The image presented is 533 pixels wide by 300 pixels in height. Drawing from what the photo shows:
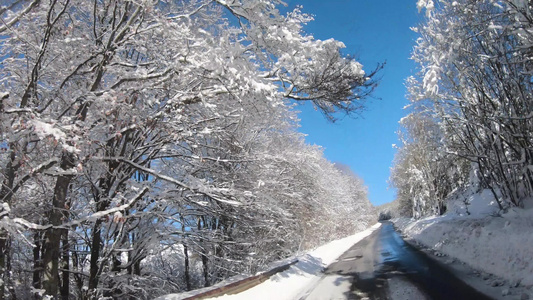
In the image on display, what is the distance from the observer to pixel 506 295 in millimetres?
5434

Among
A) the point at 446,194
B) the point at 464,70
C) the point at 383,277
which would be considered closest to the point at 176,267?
the point at 383,277

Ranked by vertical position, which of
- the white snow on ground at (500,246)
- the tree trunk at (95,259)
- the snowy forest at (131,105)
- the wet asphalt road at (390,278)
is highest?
the snowy forest at (131,105)

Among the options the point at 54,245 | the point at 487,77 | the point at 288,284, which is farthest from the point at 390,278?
the point at 54,245

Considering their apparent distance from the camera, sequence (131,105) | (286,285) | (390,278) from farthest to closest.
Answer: (286,285) → (390,278) → (131,105)

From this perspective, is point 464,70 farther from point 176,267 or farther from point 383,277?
point 176,267

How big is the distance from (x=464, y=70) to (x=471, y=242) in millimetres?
5046

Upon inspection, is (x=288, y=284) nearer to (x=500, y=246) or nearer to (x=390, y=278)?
(x=390, y=278)

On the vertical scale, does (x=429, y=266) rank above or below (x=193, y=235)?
below

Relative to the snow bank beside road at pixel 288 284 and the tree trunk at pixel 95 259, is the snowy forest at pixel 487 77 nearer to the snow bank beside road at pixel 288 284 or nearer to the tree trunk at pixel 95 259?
the snow bank beside road at pixel 288 284

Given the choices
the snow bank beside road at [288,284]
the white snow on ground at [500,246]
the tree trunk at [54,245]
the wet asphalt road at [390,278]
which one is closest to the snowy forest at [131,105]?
the tree trunk at [54,245]

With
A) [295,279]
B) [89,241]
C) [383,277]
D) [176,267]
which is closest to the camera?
[89,241]

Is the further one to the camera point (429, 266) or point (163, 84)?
point (429, 266)

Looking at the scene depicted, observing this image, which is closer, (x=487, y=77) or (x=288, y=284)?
(x=288, y=284)

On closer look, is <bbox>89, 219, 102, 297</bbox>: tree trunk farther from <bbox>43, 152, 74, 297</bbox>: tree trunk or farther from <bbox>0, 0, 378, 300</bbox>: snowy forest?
<bbox>43, 152, 74, 297</bbox>: tree trunk
